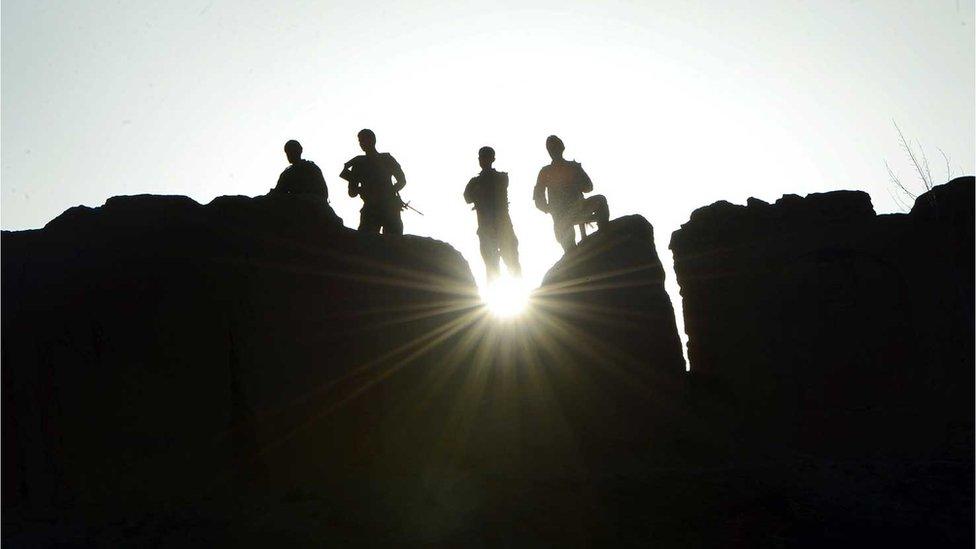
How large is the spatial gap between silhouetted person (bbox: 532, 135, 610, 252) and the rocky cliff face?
3.14 ft

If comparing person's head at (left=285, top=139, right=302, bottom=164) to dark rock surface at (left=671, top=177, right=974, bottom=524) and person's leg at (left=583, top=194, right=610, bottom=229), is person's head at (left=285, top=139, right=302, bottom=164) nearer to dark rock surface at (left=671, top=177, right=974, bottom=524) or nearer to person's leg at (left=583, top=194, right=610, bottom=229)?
person's leg at (left=583, top=194, right=610, bottom=229)

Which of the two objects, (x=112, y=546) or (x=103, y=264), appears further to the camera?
(x=103, y=264)

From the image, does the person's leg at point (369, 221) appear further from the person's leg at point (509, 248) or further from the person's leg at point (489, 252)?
the person's leg at point (509, 248)

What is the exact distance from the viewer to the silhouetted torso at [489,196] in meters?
9.46

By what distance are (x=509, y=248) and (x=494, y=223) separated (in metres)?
0.29

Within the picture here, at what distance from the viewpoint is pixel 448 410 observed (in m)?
8.18

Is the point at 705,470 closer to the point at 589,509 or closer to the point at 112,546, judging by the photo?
the point at 589,509

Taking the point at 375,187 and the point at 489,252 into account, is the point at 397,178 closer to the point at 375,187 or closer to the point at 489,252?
the point at 375,187

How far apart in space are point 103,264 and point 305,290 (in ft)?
5.23

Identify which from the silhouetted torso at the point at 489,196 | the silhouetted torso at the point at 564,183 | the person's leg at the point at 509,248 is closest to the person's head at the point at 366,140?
the silhouetted torso at the point at 489,196

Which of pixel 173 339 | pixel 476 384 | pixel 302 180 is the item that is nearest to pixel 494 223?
pixel 476 384

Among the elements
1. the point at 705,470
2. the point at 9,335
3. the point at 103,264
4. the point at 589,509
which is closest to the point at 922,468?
the point at 705,470

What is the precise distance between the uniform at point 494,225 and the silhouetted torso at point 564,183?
48 cm

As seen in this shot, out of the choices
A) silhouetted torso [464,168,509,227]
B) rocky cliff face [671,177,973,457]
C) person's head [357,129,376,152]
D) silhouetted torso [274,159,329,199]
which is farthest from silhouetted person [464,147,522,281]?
rocky cliff face [671,177,973,457]
